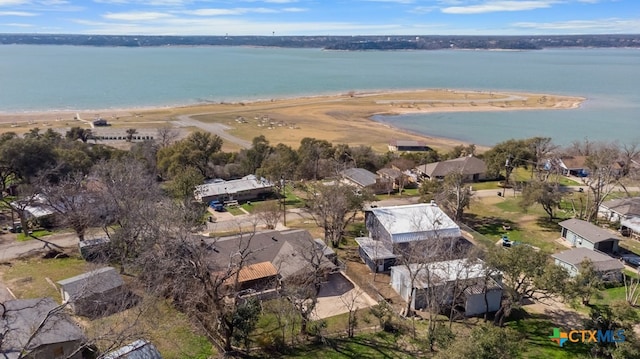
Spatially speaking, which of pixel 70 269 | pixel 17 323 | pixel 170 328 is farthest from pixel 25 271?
pixel 170 328

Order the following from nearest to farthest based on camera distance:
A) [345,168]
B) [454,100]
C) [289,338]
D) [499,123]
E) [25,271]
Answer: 1. [289,338]
2. [25,271]
3. [345,168]
4. [499,123]
5. [454,100]

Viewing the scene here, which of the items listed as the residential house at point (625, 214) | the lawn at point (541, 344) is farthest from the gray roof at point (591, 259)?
the residential house at point (625, 214)

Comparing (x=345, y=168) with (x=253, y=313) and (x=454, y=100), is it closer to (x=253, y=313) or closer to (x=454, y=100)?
(x=253, y=313)

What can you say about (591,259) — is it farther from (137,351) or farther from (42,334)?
(42,334)

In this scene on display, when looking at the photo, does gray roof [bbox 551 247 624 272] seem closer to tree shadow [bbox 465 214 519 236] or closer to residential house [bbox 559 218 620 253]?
residential house [bbox 559 218 620 253]

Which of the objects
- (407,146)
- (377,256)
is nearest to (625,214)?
(377,256)

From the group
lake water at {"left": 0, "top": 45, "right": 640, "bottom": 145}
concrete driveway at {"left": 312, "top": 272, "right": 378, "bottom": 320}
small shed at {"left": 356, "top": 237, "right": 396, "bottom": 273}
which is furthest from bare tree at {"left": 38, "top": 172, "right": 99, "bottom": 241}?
lake water at {"left": 0, "top": 45, "right": 640, "bottom": 145}
